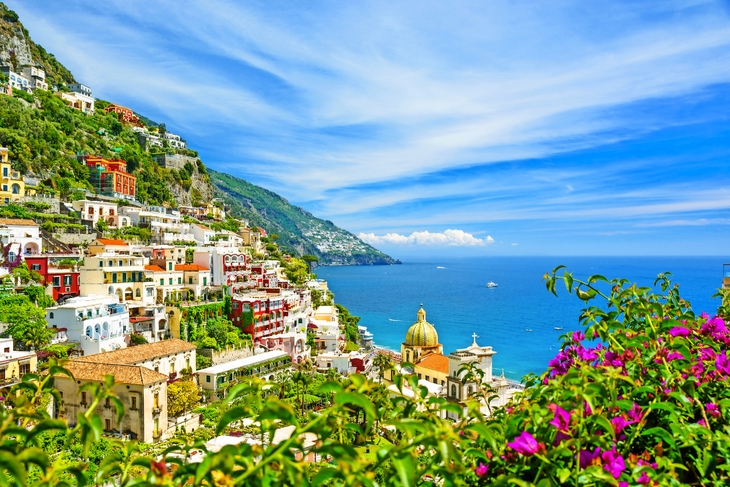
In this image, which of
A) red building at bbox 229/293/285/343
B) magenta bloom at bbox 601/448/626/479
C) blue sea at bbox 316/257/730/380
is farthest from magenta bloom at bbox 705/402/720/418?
blue sea at bbox 316/257/730/380

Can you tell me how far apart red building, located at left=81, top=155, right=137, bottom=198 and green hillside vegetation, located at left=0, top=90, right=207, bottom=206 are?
83 cm

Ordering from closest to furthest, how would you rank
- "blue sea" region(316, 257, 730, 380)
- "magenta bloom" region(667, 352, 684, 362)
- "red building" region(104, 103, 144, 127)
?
1. "magenta bloom" region(667, 352, 684, 362)
2. "blue sea" region(316, 257, 730, 380)
3. "red building" region(104, 103, 144, 127)

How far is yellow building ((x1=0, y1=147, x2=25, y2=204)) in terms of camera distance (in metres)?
41.5

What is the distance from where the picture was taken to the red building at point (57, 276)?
31.1 meters

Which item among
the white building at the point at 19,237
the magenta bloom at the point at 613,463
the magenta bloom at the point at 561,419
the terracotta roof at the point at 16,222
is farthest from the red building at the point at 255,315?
the magenta bloom at the point at 613,463

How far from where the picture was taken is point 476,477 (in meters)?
2.53

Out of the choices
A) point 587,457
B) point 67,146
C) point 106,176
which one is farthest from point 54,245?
point 587,457

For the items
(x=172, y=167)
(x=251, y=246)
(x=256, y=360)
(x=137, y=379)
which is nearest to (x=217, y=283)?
(x=256, y=360)

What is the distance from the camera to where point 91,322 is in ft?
92.3

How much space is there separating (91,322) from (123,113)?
65282 mm

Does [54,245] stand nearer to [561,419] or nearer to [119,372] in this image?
[119,372]

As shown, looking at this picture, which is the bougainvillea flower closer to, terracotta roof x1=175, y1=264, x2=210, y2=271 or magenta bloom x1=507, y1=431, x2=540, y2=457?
magenta bloom x1=507, y1=431, x2=540, y2=457

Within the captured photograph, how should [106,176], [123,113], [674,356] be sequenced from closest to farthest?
[674,356] → [106,176] → [123,113]

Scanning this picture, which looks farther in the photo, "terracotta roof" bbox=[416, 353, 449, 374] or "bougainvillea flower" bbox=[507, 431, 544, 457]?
"terracotta roof" bbox=[416, 353, 449, 374]
